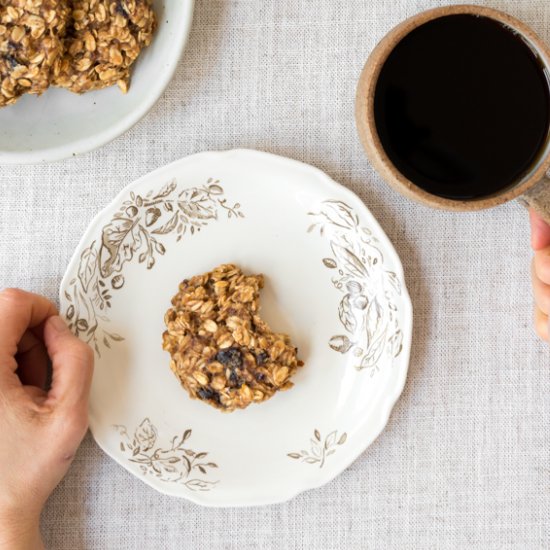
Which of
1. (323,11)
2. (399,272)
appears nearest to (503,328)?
(399,272)

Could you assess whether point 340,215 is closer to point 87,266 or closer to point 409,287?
point 409,287

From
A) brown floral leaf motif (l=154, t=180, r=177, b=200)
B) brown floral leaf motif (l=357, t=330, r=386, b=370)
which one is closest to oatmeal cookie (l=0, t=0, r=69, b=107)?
brown floral leaf motif (l=154, t=180, r=177, b=200)

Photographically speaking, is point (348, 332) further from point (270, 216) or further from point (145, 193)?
point (145, 193)

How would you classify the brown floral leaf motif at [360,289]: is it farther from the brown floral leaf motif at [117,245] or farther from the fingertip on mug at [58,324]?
the fingertip on mug at [58,324]

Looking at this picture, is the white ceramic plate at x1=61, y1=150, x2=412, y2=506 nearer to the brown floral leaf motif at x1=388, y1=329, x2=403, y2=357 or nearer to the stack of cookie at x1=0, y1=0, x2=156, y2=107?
the brown floral leaf motif at x1=388, y1=329, x2=403, y2=357

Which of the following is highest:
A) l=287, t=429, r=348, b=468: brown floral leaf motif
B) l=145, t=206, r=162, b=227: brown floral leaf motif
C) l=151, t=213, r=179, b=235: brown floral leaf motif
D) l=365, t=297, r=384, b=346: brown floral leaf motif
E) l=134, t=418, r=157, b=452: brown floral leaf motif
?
l=145, t=206, r=162, b=227: brown floral leaf motif
